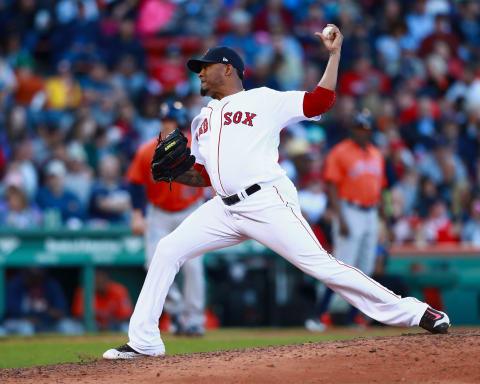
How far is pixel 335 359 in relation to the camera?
5.06 metres

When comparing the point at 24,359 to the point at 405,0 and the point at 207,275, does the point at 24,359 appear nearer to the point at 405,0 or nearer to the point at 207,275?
the point at 207,275

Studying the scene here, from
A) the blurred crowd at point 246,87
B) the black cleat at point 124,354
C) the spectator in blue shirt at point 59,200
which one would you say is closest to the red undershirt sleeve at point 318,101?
the black cleat at point 124,354

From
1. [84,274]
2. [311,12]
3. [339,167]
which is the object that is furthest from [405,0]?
[84,274]

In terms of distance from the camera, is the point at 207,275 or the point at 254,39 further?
the point at 254,39

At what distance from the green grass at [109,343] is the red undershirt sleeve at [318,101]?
2.42 m

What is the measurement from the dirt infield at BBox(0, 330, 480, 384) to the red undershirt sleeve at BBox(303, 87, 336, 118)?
1.40 metres

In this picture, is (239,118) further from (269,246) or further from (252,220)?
(269,246)

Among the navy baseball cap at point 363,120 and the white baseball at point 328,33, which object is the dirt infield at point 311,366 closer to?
the white baseball at point 328,33

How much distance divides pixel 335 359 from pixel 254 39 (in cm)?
1031

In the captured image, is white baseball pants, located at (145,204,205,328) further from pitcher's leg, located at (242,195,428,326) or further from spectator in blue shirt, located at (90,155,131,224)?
pitcher's leg, located at (242,195,428,326)

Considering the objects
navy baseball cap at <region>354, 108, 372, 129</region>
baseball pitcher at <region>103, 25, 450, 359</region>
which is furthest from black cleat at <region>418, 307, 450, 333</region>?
navy baseball cap at <region>354, 108, 372, 129</region>

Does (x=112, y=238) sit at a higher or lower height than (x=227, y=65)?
lower

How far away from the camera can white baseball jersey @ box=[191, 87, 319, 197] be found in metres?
5.51

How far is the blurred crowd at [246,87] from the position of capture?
38.2 feet
